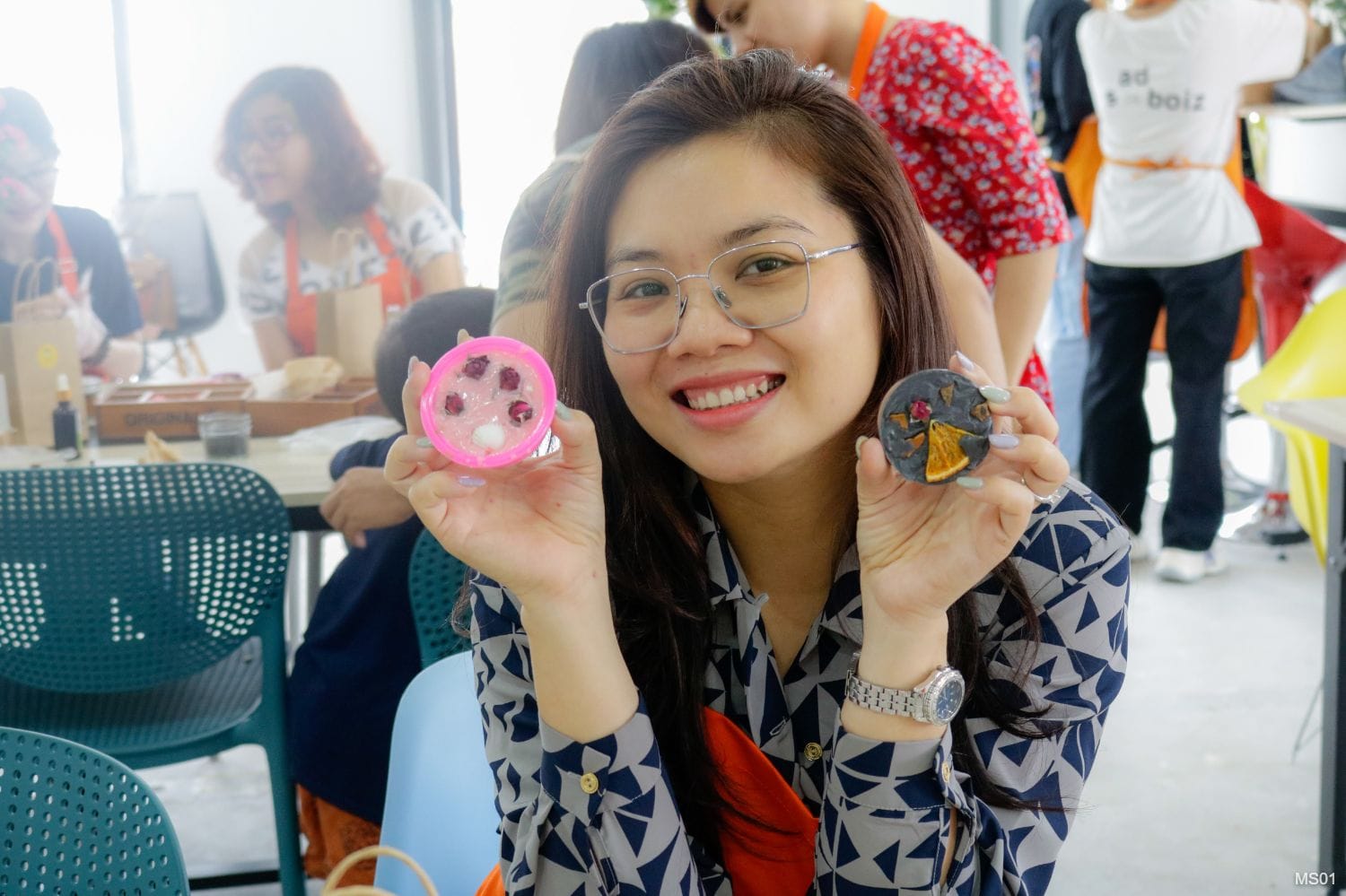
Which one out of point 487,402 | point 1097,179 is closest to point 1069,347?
point 1097,179

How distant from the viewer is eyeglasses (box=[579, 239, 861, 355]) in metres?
1.13

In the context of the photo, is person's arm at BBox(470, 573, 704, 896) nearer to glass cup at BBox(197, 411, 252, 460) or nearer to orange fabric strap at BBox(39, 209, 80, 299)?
glass cup at BBox(197, 411, 252, 460)

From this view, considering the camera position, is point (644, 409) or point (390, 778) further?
point (390, 778)

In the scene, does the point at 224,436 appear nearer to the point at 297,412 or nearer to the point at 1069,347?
the point at 297,412

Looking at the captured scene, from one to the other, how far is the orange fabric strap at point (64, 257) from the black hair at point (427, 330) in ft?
5.43

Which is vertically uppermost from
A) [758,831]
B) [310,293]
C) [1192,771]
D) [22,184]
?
[22,184]

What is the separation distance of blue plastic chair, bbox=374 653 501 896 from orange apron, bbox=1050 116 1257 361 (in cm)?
328

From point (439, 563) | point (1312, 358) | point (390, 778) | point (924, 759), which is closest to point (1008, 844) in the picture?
point (924, 759)

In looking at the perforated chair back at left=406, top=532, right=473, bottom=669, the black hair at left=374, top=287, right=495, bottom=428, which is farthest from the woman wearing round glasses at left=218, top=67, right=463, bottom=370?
the perforated chair back at left=406, top=532, right=473, bottom=669

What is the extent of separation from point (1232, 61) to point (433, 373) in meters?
3.55

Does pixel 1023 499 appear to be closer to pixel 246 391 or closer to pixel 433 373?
pixel 433 373

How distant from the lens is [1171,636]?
3686 mm

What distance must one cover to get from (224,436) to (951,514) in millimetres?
1898

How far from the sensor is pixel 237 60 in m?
6.52
